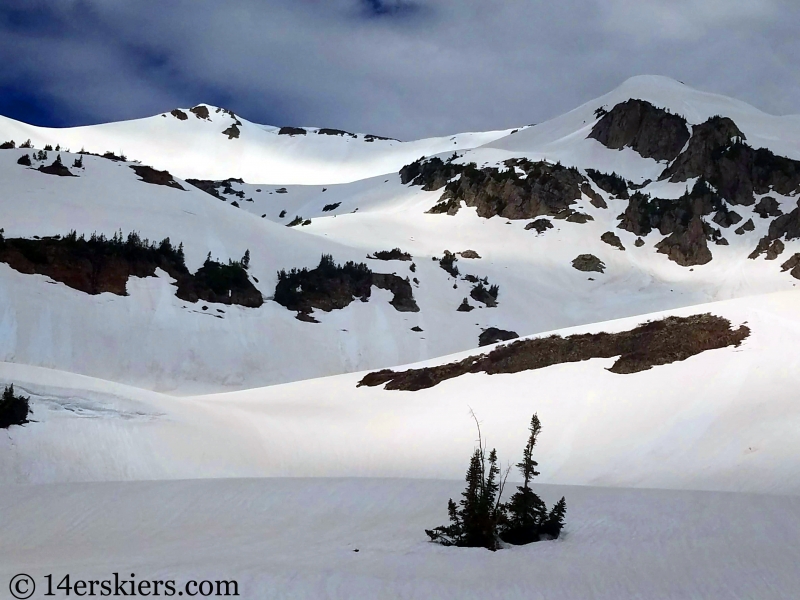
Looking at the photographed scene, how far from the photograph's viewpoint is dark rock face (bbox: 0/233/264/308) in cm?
4131

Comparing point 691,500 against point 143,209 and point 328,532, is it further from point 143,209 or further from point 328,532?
point 143,209

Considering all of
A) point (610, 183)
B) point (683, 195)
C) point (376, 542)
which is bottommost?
point (376, 542)

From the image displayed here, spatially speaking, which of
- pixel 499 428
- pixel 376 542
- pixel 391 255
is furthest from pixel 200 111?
pixel 376 542

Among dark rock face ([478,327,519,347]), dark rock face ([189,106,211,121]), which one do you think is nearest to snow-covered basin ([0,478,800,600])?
dark rock face ([478,327,519,347])

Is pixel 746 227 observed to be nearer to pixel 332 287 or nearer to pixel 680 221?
pixel 680 221

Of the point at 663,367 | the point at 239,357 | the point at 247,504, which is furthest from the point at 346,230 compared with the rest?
the point at 247,504

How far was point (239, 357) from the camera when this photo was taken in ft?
142

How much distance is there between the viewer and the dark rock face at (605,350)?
23.6 meters

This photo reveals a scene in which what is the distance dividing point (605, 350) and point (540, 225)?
5058cm

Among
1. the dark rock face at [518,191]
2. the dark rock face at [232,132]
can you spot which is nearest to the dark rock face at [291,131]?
the dark rock face at [232,132]

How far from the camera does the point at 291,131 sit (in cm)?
15550

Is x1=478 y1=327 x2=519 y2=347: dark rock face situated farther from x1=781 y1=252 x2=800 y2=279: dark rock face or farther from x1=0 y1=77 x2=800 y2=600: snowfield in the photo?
x1=781 y1=252 x2=800 y2=279: dark rock face

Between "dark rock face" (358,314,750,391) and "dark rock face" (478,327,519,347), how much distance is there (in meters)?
22.1

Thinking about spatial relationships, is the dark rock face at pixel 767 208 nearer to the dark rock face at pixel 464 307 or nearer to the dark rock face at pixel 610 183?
the dark rock face at pixel 610 183
